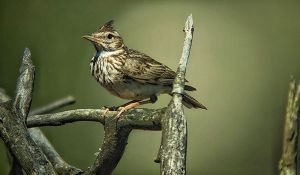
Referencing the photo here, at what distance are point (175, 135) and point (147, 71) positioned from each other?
6.12 feet

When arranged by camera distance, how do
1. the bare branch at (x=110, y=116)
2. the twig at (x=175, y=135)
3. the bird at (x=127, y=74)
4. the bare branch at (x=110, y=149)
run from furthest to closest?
1. the bird at (x=127, y=74)
2. the bare branch at (x=110, y=149)
3. the bare branch at (x=110, y=116)
4. the twig at (x=175, y=135)

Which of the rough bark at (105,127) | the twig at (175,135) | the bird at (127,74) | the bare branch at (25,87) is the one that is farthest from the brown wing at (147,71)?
the twig at (175,135)

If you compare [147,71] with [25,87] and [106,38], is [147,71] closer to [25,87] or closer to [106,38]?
[106,38]

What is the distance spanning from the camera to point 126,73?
365 cm

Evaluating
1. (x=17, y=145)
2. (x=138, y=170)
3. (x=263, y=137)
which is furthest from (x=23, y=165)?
(x=263, y=137)

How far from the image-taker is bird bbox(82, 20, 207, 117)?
11.5 ft

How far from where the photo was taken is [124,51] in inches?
155

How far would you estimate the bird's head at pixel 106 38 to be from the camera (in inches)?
135

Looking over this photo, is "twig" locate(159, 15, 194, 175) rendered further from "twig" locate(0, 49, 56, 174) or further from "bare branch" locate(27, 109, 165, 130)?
"twig" locate(0, 49, 56, 174)

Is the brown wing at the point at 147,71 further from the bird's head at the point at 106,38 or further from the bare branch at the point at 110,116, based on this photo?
the bare branch at the point at 110,116

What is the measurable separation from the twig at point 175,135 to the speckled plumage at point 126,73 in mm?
1497

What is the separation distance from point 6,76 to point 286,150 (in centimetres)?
254

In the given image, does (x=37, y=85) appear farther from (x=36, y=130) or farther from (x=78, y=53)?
(x=36, y=130)

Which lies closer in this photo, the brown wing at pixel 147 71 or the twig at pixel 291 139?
the twig at pixel 291 139
